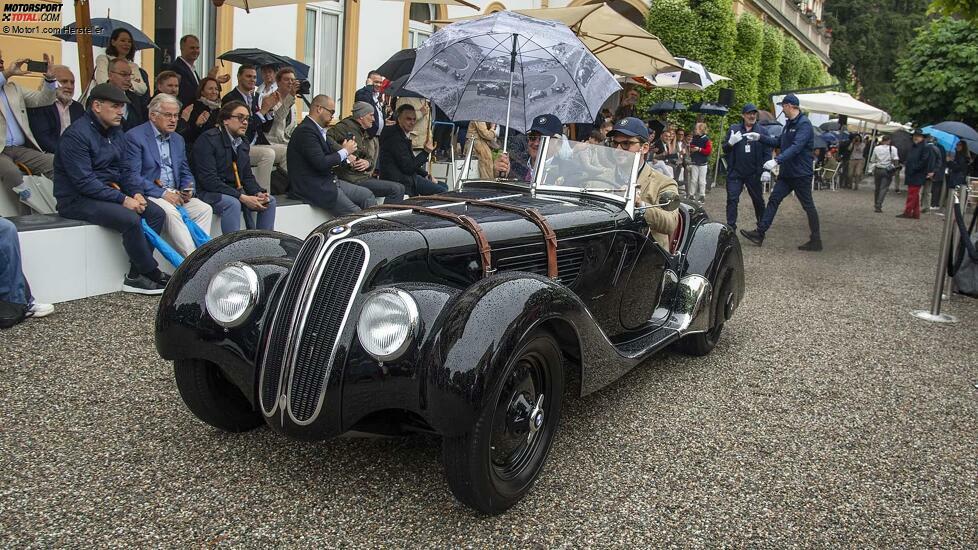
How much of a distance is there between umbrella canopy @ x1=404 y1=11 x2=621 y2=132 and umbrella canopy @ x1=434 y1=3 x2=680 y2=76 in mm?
1813

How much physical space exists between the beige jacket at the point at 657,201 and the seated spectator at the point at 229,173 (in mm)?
3700

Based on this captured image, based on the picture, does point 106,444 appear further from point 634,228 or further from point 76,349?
point 634,228

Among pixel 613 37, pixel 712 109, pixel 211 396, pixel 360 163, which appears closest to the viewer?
pixel 211 396

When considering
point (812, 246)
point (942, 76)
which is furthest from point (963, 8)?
point (942, 76)

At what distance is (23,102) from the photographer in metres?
7.11

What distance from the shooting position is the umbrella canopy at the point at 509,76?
645cm

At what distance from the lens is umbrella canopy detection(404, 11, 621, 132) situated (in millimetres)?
6453

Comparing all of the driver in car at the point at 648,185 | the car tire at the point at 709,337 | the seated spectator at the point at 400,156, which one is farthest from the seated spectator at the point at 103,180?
the car tire at the point at 709,337

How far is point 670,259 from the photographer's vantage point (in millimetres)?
5375

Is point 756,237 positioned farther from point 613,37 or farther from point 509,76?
point 509,76

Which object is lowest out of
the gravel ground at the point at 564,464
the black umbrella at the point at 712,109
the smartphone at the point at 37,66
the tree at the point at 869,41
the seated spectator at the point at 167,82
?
the gravel ground at the point at 564,464

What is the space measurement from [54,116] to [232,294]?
17.0ft

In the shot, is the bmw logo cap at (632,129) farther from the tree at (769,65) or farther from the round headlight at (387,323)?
the tree at (769,65)

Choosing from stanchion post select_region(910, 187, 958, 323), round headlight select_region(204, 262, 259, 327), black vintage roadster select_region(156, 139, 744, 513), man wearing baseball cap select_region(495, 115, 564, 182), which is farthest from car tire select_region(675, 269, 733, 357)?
round headlight select_region(204, 262, 259, 327)
